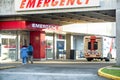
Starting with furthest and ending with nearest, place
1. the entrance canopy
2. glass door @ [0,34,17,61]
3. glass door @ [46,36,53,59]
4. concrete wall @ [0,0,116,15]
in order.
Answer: glass door @ [46,36,53,59] → glass door @ [0,34,17,61] → the entrance canopy → concrete wall @ [0,0,116,15]

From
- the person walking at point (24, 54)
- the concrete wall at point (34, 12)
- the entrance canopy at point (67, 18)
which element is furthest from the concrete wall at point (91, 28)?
the person walking at point (24, 54)

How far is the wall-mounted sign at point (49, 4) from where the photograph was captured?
3160 cm

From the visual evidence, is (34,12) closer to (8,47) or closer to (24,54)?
(24,54)

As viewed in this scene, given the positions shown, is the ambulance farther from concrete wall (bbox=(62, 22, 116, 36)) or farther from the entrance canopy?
concrete wall (bbox=(62, 22, 116, 36))

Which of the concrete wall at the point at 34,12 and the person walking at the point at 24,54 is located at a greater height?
the concrete wall at the point at 34,12

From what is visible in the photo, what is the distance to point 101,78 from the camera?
2033 centimetres

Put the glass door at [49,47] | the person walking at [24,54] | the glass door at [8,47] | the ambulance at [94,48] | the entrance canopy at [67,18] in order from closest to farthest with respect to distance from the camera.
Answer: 1. the person walking at [24,54]
2. the entrance canopy at [67,18]
3. the glass door at [8,47]
4. the ambulance at [94,48]
5. the glass door at [49,47]

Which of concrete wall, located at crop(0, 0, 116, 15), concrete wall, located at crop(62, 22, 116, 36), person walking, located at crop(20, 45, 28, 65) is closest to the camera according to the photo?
concrete wall, located at crop(0, 0, 116, 15)

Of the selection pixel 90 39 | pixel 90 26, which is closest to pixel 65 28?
pixel 90 39

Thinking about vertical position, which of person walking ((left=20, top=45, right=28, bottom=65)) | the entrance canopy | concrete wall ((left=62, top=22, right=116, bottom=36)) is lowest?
person walking ((left=20, top=45, right=28, bottom=65))

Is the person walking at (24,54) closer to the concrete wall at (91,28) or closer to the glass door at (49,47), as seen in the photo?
the glass door at (49,47)

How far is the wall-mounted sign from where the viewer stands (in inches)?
1244

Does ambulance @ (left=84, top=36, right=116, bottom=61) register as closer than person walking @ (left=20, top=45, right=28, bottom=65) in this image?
No

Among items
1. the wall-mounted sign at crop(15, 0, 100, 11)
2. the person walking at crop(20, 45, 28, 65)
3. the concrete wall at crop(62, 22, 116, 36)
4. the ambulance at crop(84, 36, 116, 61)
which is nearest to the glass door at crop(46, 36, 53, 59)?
the concrete wall at crop(62, 22, 116, 36)
